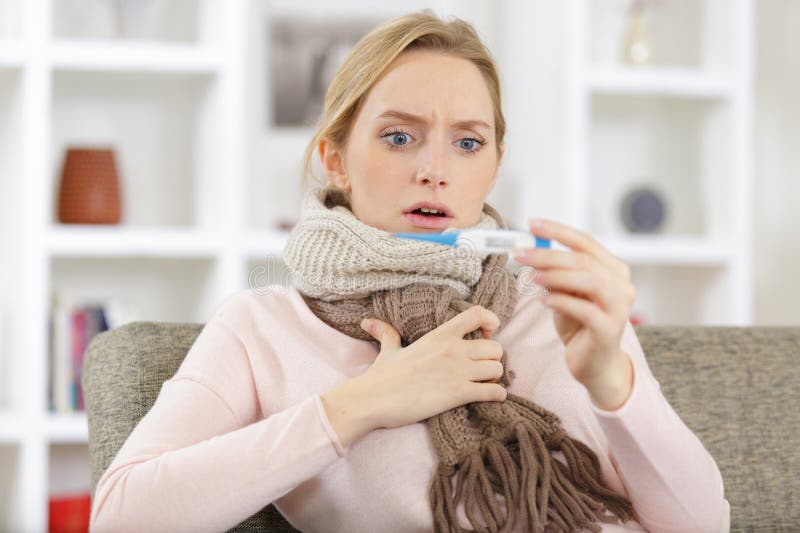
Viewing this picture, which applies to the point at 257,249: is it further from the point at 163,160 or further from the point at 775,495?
the point at 775,495

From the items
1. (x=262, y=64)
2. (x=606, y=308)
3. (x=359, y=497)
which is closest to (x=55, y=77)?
(x=262, y=64)

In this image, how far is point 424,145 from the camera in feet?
4.04

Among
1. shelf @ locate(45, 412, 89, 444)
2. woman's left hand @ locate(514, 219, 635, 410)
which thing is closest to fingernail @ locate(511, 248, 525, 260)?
woman's left hand @ locate(514, 219, 635, 410)

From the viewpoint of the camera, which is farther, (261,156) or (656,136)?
(656,136)

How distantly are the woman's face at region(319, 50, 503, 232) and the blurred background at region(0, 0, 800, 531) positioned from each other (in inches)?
48.7

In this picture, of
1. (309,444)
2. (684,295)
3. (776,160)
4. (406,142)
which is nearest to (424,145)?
(406,142)

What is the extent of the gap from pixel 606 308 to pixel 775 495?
62 cm

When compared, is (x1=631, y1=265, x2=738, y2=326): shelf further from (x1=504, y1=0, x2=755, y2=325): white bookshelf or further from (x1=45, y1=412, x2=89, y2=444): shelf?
(x1=45, y1=412, x2=89, y2=444): shelf

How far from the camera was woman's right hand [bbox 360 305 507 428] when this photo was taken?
105 cm

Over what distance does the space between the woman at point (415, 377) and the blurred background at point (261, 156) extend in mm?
1241

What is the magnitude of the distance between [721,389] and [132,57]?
1.81m

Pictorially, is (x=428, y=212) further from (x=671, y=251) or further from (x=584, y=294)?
(x=671, y=251)

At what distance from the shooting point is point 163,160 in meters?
2.92

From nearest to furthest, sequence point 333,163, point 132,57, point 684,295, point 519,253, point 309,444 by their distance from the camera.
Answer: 1. point 519,253
2. point 309,444
3. point 333,163
4. point 132,57
5. point 684,295
